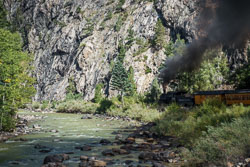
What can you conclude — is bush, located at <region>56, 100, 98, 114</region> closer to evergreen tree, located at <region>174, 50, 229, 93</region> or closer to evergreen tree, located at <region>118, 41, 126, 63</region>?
evergreen tree, located at <region>174, 50, 229, 93</region>

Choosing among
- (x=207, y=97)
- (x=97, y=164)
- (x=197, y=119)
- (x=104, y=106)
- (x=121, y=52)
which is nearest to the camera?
(x=97, y=164)

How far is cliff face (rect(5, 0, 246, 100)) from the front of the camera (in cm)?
7981

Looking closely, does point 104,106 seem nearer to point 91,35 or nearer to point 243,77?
point 243,77

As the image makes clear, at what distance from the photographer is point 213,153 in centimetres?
904

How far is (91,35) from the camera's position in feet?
325

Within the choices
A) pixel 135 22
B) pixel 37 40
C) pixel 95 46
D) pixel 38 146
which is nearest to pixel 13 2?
pixel 37 40

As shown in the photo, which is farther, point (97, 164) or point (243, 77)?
point (243, 77)

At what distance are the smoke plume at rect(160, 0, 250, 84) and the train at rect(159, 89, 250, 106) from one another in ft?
16.5

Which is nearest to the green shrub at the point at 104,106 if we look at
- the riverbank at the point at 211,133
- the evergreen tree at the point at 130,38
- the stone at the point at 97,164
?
the riverbank at the point at 211,133

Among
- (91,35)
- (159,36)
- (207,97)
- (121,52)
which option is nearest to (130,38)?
(121,52)

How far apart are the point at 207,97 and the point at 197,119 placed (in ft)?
33.6

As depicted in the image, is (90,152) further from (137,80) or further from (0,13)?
(137,80)

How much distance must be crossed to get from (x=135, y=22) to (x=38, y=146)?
269ft

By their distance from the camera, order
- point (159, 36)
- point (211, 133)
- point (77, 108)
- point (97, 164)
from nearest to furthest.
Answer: point (211, 133) < point (97, 164) < point (77, 108) < point (159, 36)
